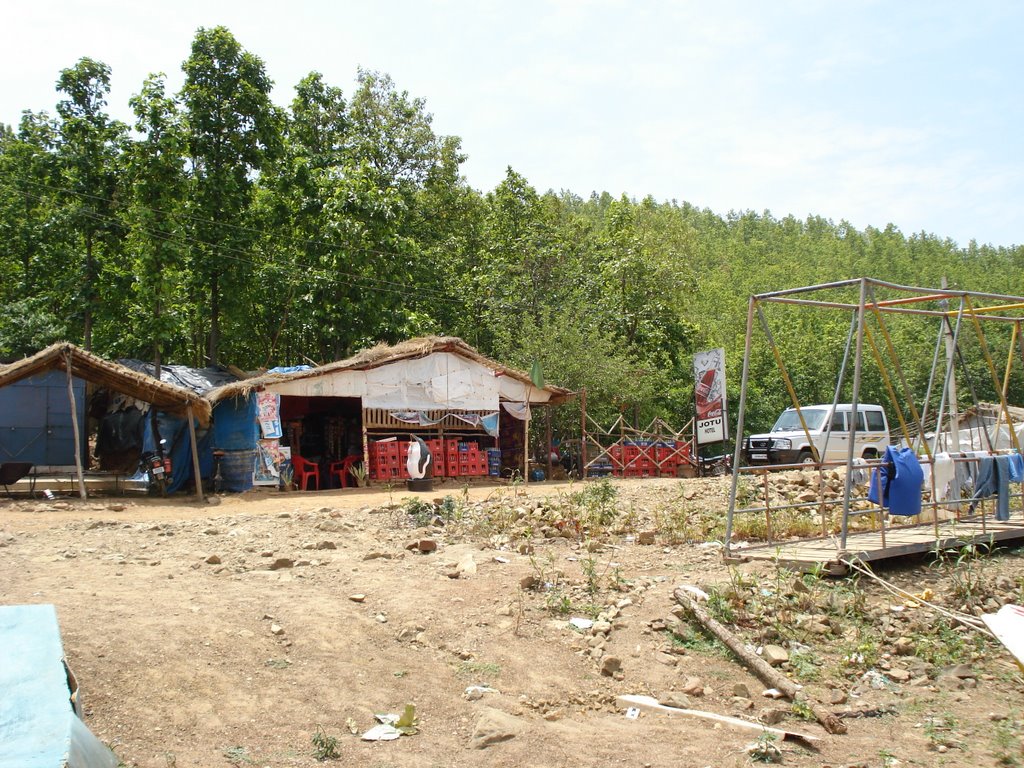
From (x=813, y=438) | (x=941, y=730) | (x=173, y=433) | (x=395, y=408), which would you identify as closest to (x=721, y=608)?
(x=941, y=730)

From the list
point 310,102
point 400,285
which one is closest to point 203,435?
point 400,285

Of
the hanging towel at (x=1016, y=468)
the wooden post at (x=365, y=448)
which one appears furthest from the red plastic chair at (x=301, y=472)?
the hanging towel at (x=1016, y=468)

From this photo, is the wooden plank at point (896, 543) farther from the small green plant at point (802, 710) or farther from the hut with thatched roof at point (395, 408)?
the hut with thatched roof at point (395, 408)

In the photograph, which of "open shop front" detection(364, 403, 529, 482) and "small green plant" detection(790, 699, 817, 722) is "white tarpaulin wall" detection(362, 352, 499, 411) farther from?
"small green plant" detection(790, 699, 817, 722)

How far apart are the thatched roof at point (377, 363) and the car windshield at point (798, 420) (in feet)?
18.4

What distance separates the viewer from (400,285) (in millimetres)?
27422

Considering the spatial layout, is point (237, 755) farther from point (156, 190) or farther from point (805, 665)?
point (156, 190)

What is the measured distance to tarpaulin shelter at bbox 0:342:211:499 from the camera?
1611 cm

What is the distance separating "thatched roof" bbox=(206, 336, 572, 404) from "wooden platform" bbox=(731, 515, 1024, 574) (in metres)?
12.4

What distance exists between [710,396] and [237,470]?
1172 centimetres

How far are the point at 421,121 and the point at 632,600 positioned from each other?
28.8 metres

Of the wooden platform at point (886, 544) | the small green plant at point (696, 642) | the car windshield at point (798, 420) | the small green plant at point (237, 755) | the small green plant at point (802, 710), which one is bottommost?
the small green plant at point (802, 710)

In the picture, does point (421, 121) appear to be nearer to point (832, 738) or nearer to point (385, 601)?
point (385, 601)

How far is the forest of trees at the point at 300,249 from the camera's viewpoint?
78.1 feet
